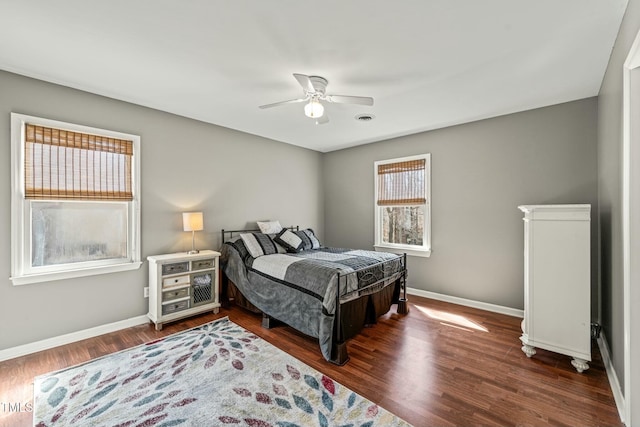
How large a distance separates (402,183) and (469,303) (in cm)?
205

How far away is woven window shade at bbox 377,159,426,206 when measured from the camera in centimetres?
442

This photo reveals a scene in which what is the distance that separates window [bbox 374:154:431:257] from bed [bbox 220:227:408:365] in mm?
944

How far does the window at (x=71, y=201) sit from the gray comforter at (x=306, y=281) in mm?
1272

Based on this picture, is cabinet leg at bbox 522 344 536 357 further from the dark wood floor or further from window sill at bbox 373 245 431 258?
window sill at bbox 373 245 431 258

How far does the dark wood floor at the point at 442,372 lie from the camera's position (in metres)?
1.85

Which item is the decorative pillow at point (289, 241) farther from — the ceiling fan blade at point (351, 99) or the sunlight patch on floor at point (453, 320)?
the ceiling fan blade at point (351, 99)

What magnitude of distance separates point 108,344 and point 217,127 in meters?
2.98

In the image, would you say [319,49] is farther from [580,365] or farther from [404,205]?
[580,365]

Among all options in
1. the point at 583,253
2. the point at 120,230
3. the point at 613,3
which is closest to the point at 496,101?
the point at 613,3

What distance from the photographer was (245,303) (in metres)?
3.68

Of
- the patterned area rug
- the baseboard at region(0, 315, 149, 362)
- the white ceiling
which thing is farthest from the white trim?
the baseboard at region(0, 315, 149, 362)

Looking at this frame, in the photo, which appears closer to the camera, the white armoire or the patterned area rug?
the patterned area rug

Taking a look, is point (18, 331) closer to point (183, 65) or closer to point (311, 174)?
point (183, 65)

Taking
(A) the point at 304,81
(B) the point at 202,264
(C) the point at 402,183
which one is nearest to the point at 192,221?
(B) the point at 202,264
